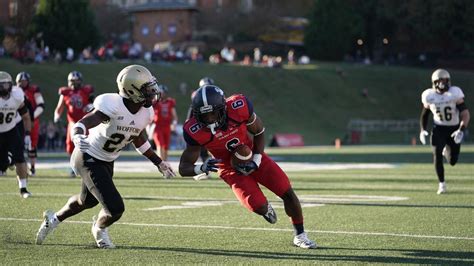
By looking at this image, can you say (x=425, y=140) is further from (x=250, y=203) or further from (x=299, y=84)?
(x=299, y=84)

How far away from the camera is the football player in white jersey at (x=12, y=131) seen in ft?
44.7

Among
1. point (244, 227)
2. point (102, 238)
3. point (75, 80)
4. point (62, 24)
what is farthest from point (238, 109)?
point (62, 24)

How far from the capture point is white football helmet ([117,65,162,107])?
8.77 meters

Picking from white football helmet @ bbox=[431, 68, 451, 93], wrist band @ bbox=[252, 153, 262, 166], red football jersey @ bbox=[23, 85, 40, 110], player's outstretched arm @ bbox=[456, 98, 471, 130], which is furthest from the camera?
red football jersey @ bbox=[23, 85, 40, 110]

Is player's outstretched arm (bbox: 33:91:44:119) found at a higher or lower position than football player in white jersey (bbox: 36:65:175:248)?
lower

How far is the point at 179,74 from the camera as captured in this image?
176 feet

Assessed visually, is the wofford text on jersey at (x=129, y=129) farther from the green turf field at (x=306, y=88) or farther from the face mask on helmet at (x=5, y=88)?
the green turf field at (x=306, y=88)

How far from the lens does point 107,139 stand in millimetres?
9031

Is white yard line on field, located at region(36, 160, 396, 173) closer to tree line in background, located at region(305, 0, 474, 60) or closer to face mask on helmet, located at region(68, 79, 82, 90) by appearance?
face mask on helmet, located at region(68, 79, 82, 90)

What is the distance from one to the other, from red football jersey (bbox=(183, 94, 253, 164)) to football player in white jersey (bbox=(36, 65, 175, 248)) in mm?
473

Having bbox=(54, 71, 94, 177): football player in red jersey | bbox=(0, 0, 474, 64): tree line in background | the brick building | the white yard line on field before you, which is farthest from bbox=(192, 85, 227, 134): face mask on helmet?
the brick building

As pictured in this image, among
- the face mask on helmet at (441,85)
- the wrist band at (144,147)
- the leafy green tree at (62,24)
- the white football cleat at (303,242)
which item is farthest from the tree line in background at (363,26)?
the white football cleat at (303,242)

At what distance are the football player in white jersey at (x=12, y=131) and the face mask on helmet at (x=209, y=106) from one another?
222 inches

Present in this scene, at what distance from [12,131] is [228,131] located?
19.0ft
